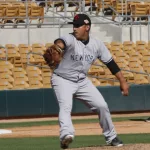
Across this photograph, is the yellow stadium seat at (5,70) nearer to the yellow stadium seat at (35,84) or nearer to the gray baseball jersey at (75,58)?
the yellow stadium seat at (35,84)

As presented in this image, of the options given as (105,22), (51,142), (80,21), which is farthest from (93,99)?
(105,22)

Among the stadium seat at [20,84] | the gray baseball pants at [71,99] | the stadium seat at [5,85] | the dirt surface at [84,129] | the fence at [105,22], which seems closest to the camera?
the gray baseball pants at [71,99]

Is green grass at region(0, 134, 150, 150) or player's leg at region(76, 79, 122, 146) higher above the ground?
player's leg at region(76, 79, 122, 146)

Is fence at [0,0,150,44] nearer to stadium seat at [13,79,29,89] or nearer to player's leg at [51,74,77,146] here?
stadium seat at [13,79,29,89]

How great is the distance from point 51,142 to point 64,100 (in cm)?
263

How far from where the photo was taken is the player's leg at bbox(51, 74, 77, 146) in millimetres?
9414

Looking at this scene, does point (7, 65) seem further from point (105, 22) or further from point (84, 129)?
point (105, 22)

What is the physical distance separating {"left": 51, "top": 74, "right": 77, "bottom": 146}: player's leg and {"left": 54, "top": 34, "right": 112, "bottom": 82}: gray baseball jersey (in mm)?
95

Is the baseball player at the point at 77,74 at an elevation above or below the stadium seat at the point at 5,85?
above

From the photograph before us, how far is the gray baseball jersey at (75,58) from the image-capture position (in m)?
9.65

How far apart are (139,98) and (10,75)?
3.39 m

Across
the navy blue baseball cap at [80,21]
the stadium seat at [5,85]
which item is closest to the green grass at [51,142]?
the navy blue baseball cap at [80,21]

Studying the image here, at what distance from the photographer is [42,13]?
24.3 meters

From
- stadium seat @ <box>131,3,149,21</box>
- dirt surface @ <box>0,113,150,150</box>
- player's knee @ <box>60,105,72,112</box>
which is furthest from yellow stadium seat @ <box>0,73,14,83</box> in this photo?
player's knee @ <box>60,105,72,112</box>
